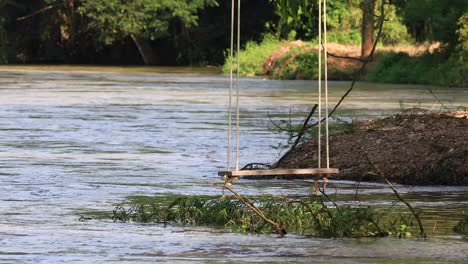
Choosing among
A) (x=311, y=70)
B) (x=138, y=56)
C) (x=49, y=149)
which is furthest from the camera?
(x=138, y=56)

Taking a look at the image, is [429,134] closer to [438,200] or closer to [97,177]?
[438,200]

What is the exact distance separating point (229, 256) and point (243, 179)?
7.24 m

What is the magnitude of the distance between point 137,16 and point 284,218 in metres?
66.6

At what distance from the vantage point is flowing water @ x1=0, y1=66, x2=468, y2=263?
11.5 m

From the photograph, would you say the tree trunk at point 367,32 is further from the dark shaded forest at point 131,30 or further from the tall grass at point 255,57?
the dark shaded forest at point 131,30

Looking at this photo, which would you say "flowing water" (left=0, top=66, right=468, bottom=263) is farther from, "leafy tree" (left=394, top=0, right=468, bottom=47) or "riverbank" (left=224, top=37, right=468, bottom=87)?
→ "leafy tree" (left=394, top=0, right=468, bottom=47)

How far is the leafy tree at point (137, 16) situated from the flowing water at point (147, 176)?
35171 mm

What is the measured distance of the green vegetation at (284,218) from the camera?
1253 cm

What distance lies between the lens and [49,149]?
22.8m

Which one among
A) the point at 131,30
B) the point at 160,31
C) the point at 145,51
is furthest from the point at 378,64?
the point at 145,51

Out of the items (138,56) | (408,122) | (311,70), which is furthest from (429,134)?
(138,56)

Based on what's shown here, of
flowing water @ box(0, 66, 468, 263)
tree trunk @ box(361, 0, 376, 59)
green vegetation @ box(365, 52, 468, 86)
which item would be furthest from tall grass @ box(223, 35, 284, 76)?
flowing water @ box(0, 66, 468, 263)

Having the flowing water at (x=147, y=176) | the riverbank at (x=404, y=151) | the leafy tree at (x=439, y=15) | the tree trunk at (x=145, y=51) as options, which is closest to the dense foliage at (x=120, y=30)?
the tree trunk at (x=145, y=51)

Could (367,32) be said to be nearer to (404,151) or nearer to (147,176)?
(147,176)
